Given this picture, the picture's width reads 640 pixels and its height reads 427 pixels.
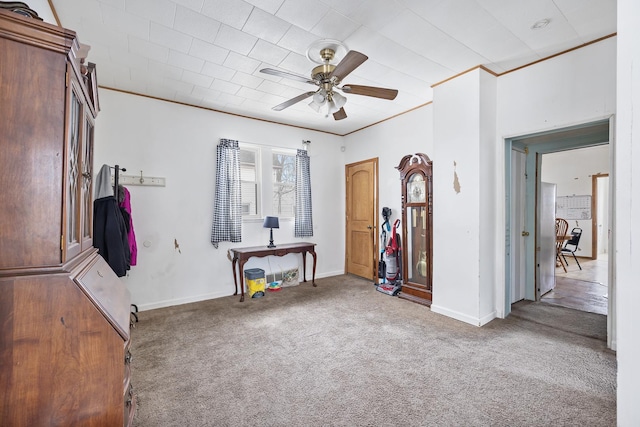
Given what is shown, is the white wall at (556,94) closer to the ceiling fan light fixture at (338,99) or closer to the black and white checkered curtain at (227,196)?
the ceiling fan light fixture at (338,99)

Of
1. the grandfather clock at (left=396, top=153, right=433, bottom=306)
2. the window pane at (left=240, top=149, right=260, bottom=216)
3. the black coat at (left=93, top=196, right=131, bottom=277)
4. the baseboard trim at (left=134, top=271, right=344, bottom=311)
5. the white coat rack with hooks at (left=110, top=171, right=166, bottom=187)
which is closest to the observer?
the black coat at (left=93, top=196, right=131, bottom=277)

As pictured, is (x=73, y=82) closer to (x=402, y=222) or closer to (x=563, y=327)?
(x=402, y=222)

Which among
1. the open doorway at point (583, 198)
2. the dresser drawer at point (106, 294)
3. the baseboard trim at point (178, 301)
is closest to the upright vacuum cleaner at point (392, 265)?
the baseboard trim at point (178, 301)

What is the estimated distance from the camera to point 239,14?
217cm

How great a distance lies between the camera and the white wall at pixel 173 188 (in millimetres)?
3518

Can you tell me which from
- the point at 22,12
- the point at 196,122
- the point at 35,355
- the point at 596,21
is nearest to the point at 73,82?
the point at 22,12

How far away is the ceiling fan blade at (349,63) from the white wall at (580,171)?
23.7ft

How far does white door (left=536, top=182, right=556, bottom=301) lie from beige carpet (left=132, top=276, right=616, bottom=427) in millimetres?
703

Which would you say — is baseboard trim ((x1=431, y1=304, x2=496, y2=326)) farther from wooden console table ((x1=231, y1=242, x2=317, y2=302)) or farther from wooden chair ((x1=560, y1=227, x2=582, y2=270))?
wooden chair ((x1=560, y1=227, x2=582, y2=270))

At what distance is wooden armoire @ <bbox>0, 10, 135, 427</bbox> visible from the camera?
3.22 feet

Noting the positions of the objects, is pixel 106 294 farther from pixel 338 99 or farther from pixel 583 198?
pixel 583 198

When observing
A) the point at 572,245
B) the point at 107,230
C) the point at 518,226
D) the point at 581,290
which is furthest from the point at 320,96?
the point at 572,245
